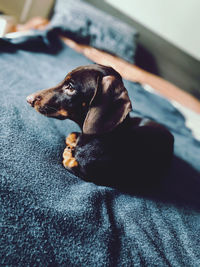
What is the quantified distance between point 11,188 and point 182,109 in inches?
96.1

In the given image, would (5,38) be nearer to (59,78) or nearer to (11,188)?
(59,78)

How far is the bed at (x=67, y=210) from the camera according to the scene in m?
0.76

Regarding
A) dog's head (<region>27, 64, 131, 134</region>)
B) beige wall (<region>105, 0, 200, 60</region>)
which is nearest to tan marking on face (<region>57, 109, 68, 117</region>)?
dog's head (<region>27, 64, 131, 134</region>)

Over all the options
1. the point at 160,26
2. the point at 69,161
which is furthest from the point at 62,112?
the point at 160,26

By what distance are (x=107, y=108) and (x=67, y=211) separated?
46 cm

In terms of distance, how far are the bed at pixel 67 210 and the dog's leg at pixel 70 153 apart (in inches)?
1.3

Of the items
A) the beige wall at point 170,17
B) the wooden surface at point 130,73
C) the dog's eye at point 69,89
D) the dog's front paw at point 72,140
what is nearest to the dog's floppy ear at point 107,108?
the dog's eye at point 69,89

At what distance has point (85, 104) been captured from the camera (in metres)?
1.15

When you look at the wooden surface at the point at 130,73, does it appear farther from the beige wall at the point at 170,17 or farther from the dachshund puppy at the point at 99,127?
the dachshund puppy at the point at 99,127

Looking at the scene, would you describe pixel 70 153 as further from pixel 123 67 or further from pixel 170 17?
pixel 170 17

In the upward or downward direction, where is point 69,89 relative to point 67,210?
upward

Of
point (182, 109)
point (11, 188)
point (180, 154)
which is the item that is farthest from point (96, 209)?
point (182, 109)

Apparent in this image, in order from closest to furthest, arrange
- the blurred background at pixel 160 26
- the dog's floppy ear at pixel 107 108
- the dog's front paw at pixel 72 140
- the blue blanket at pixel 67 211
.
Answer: the blue blanket at pixel 67 211 → the dog's floppy ear at pixel 107 108 → the dog's front paw at pixel 72 140 → the blurred background at pixel 160 26

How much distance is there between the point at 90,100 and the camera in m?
1.13
